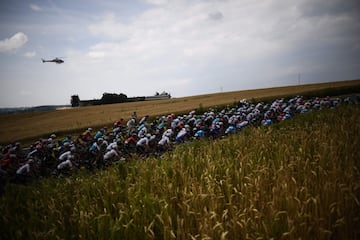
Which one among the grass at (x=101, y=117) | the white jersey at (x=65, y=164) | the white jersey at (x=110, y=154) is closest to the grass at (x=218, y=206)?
the white jersey at (x=65, y=164)

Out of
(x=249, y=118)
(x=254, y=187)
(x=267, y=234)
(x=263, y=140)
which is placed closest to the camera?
(x=267, y=234)

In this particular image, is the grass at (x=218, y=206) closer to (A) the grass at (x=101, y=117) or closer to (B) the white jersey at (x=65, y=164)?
(B) the white jersey at (x=65, y=164)

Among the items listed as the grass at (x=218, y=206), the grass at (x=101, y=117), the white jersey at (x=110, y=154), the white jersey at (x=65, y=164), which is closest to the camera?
the grass at (x=218, y=206)

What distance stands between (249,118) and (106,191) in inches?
419

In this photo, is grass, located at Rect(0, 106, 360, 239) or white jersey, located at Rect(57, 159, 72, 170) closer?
grass, located at Rect(0, 106, 360, 239)

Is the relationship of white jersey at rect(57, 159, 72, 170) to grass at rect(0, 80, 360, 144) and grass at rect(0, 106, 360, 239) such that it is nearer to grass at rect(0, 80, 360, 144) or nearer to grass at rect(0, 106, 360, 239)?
grass at rect(0, 106, 360, 239)

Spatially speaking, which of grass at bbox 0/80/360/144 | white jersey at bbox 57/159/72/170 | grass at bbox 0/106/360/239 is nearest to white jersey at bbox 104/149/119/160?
white jersey at bbox 57/159/72/170

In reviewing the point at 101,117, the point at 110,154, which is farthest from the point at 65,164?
the point at 101,117

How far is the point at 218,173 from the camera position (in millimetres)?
5457

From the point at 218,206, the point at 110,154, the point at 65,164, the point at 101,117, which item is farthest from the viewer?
the point at 101,117

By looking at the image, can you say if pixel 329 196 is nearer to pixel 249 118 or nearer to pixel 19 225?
pixel 19 225

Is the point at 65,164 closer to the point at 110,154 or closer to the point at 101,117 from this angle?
the point at 110,154

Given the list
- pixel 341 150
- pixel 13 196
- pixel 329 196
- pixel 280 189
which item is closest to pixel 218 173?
pixel 280 189

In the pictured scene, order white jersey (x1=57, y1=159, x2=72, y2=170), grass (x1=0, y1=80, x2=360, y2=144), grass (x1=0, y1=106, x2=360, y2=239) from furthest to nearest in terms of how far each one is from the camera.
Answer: grass (x1=0, y1=80, x2=360, y2=144) → white jersey (x1=57, y1=159, x2=72, y2=170) → grass (x1=0, y1=106, x2=360, y2=239)
